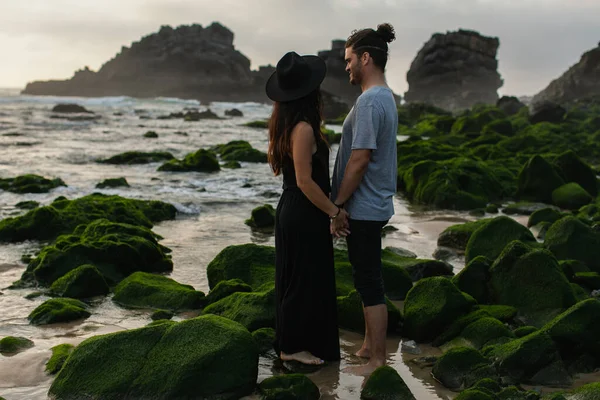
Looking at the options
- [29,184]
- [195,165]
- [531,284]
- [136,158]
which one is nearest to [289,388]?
[531,284]

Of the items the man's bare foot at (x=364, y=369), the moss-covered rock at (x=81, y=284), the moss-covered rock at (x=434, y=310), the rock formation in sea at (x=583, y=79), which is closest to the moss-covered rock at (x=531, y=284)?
the moss-covered rock at (x=434, y=310)

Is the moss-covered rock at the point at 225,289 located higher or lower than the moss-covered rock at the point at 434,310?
lower

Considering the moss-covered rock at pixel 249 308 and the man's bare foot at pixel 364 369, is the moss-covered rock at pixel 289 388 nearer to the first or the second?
the man's bare foot at pixel 364 369

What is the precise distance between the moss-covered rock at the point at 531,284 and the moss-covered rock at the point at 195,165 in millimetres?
12818

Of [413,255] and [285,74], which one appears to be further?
[413,255]

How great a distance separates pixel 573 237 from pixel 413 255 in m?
1.79

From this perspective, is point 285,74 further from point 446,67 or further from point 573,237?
point 446,67

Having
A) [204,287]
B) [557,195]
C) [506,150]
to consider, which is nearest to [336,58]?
[506,150]

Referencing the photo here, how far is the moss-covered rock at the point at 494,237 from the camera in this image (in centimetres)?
751

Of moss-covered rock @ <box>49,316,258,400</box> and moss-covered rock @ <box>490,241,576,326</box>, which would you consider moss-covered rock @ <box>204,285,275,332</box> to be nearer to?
moss-covered rock @ <box>49,316,258,400</box>

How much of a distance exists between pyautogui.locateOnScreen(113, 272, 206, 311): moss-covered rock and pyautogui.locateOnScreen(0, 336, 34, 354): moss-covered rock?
1.27 m

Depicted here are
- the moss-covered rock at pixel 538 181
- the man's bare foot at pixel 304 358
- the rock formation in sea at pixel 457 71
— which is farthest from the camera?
the rock formation in sea at pixel 457 71

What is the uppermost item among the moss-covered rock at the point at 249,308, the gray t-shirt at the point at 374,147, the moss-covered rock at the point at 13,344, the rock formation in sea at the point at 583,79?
the rock formation in sea at the point at 583,79

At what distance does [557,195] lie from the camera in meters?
12.6
